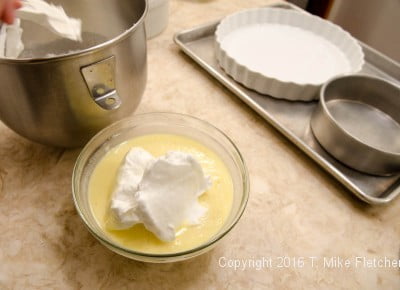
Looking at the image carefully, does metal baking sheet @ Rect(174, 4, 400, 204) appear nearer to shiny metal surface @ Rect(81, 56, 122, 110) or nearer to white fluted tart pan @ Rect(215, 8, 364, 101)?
white fluted tart pan @ Rect(215, 8, 364, 101)

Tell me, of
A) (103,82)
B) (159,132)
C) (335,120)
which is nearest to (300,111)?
(335,120)

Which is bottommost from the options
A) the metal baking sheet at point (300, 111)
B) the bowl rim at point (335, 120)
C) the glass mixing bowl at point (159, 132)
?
the metal baking sheet at point (300, 111)

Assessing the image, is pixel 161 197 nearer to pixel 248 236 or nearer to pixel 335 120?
pixel 248 236

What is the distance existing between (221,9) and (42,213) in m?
0.79

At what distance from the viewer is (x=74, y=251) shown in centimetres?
47

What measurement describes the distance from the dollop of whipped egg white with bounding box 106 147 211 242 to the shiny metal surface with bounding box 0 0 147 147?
0.11 meters

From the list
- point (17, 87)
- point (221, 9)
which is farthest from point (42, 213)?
point (221, 9)

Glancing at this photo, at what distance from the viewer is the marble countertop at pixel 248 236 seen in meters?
0.46

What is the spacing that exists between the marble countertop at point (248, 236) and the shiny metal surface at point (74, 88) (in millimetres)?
95

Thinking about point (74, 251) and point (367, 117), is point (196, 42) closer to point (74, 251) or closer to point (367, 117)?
point (367, 117)

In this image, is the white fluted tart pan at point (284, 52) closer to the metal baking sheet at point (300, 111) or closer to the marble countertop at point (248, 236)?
the metal baking sheet at point (300, 111)

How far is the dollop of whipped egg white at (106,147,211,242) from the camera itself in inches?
16.4

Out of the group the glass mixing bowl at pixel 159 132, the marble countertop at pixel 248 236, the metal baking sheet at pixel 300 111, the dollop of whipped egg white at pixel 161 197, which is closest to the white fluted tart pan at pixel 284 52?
the metal baking sheet at pixel 300 111

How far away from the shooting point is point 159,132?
1.87 feet
